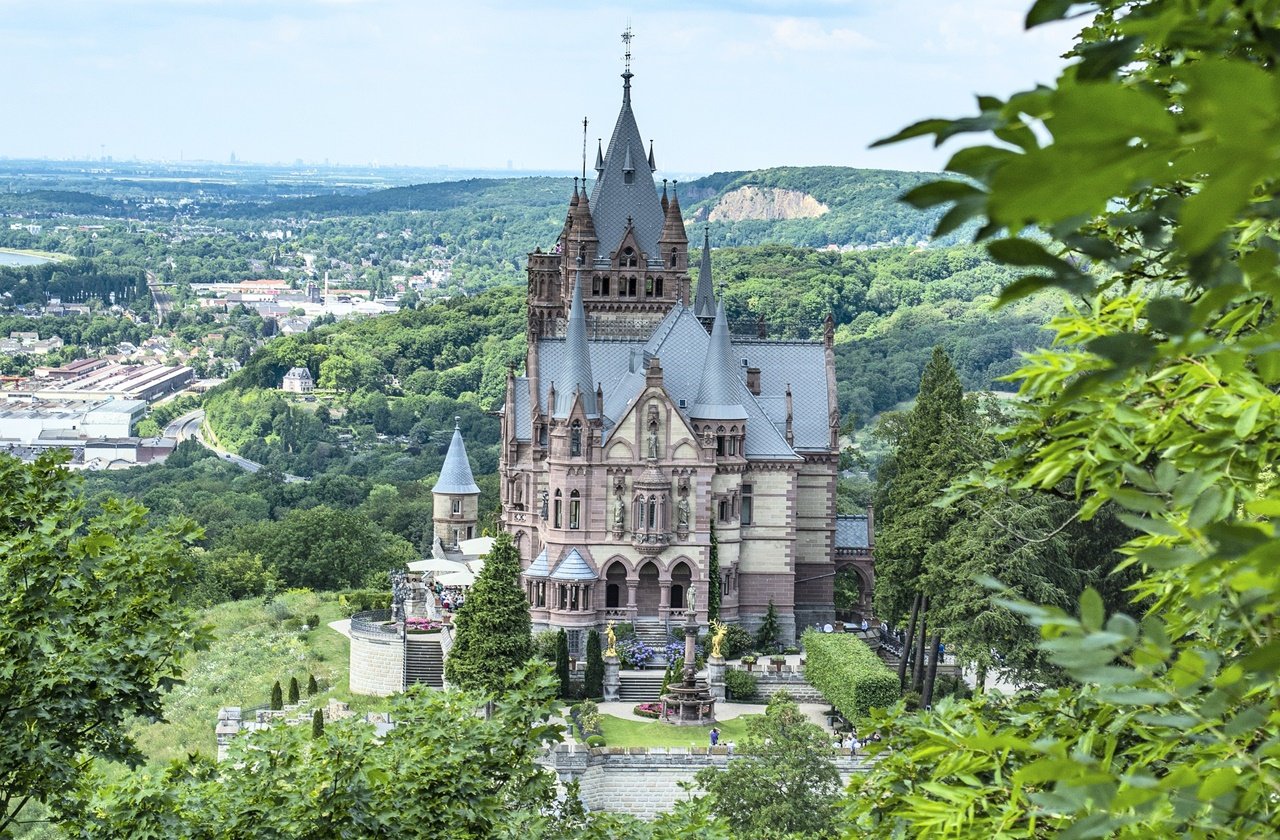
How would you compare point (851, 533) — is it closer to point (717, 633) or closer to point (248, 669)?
point (717, 633)

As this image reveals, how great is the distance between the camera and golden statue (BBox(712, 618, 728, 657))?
191 feet

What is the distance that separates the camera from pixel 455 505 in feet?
265

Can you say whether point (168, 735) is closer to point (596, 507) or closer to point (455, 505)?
point (596, 507)

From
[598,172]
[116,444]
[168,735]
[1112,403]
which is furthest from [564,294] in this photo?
[116,444]

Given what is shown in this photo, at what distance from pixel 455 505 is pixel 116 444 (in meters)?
117

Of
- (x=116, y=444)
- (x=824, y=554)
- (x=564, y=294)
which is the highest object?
(x=564, y=294)

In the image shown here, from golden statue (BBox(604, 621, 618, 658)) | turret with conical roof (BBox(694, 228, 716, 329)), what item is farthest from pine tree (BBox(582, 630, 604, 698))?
turret with conical roof (BBox(694, 228, 716, 329))

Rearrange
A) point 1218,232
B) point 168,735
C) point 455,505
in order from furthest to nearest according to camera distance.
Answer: point 455,505 → point 168,735 → point 1218,232

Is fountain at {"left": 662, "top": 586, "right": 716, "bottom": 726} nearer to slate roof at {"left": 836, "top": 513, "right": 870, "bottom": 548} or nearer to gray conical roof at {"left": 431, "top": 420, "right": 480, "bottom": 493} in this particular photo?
slate roof at {"left": 836, "top": 513, "right": 870, "bottom": 548}

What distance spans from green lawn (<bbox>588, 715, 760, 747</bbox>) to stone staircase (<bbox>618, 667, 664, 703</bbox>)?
8.21 feet

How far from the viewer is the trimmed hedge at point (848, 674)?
2137 inches

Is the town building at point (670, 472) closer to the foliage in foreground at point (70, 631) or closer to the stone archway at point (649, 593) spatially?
the stone archway at point (649, 593)

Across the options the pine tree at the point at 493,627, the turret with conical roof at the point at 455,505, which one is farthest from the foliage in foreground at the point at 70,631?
the turret with conical roof at the point at 455,505

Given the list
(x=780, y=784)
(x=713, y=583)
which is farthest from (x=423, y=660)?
(x=780, y=784)
